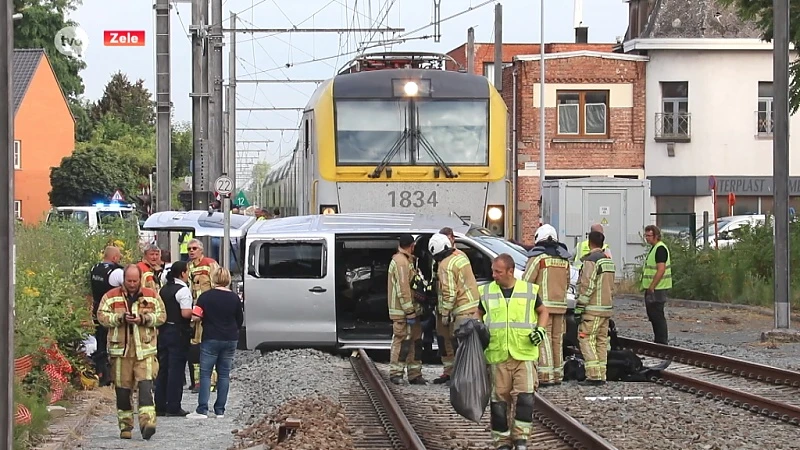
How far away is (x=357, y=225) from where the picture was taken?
17953mm

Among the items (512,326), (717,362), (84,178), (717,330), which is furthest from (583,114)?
(512,326)

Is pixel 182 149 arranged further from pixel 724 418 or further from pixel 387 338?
pixel 724 418

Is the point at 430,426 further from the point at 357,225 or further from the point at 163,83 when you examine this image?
the point at 163,83

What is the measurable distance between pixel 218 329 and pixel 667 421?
14.0 ft

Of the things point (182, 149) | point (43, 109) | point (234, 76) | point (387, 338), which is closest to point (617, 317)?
point (387, 338)

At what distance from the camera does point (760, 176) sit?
151 ft

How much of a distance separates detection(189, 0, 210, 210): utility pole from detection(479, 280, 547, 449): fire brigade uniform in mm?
18973

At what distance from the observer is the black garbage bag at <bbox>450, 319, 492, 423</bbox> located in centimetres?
1007

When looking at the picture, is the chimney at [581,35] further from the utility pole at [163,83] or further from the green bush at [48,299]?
the green bush at [48,299]

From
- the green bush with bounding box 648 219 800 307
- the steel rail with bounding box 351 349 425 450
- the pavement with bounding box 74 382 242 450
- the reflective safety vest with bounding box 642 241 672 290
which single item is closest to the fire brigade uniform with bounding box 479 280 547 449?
the steel rail with bounding box 351 349 425 450

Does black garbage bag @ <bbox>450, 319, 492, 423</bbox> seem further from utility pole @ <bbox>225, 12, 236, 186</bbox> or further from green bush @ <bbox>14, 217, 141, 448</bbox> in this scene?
utility pole @ <bbox>225, 12, 236, 186</bbox>

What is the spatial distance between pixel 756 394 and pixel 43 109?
5339 centimetres

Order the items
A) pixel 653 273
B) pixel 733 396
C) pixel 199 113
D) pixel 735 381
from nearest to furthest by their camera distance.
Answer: pixel 733 396 < pixel 735 381 < pixel 653 273 < pixel 199 113

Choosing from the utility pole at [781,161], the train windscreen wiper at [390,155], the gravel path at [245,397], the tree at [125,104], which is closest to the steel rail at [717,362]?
the utility pole at [781,161]
